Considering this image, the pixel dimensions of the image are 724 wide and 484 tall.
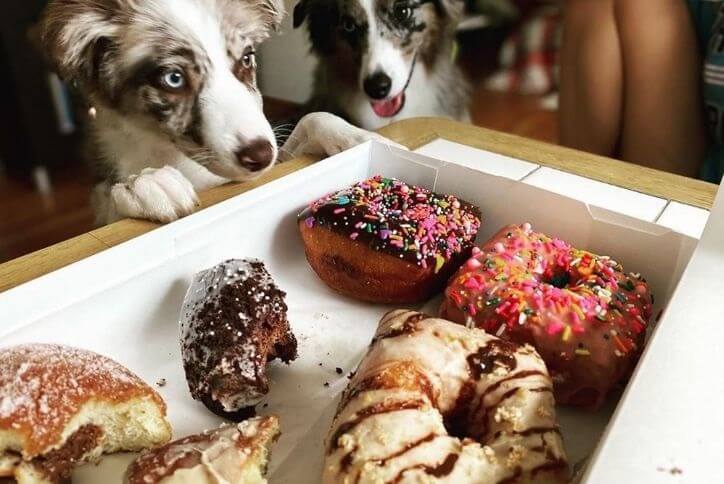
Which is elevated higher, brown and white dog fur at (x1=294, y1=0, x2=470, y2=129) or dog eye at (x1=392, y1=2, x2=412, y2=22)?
dog eye at (x1=392, y1=2, x2=412, y2=22)

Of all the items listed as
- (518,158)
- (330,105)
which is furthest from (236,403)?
(330,105)

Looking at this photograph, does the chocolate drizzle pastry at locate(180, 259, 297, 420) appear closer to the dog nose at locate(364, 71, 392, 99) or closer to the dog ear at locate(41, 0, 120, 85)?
the dog ear at locate(41, 0, 120, 85)

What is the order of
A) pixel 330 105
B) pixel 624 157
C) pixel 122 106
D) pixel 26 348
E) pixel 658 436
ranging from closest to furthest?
pixel 658 436
pixel 26 348
pixel 122 106
pixel 330 105
pixel 624 157

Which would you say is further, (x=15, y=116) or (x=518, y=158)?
(x=15, y=116)

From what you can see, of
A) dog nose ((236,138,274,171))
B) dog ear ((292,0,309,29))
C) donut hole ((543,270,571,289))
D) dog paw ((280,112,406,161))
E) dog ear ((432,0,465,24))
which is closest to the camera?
donut hole ((543,270,571,289))

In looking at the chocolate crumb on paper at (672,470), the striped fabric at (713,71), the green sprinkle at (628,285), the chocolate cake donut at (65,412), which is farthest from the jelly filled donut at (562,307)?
the striped fabric at (713,71)

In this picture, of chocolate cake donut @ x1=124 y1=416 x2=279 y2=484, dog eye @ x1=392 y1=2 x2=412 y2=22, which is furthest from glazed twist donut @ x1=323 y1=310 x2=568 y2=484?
dog eye @ x1=392 y1=2 x2=412 y2=22

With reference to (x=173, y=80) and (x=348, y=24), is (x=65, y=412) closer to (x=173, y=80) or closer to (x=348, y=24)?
(x=173, y=80)

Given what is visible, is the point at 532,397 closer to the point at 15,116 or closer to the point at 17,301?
the point at 17,301
